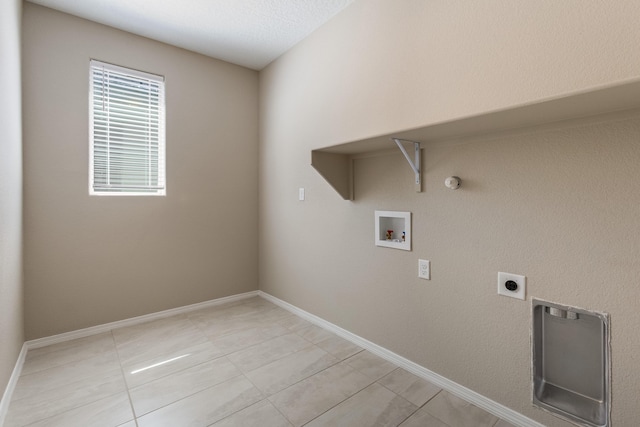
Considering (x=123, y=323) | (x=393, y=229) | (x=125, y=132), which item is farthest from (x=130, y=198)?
(x=393, y=229)

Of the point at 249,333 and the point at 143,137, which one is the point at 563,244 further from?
the point at 143,137

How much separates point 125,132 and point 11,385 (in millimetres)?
1928

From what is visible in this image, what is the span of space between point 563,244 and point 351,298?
141 cm

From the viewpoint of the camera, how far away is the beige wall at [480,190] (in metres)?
1.21

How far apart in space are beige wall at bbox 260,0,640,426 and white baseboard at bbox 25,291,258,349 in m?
1.18

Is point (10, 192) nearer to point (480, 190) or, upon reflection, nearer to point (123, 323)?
point (123, 323)

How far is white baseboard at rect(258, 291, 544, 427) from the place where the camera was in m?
1.49

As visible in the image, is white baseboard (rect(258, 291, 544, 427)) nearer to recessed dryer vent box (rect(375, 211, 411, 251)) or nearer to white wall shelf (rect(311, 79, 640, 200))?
recessed dryer vent box (rect(375, 211, 411, 251))

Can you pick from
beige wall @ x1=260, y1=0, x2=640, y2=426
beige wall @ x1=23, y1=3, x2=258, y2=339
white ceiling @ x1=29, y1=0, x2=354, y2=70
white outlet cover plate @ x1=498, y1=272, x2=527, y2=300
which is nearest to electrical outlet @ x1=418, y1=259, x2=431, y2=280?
beige wall @ x1=260, y1=0, x2=640, y2=426

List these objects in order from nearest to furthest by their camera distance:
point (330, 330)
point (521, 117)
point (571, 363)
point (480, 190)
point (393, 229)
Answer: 1. point (521, 117)
2. point (571, 363)
3. point (480, 190)
4. point (393, 229)
5. point (330, 330)

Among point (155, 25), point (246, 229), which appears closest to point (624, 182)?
point (246, 229)

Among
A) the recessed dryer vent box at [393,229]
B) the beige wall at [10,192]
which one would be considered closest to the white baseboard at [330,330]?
the beige wall at [10,192]

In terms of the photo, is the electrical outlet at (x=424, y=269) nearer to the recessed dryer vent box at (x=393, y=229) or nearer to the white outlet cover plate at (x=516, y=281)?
the recessed dryer vent box at (x=393, y=229)

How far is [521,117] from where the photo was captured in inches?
49.8
